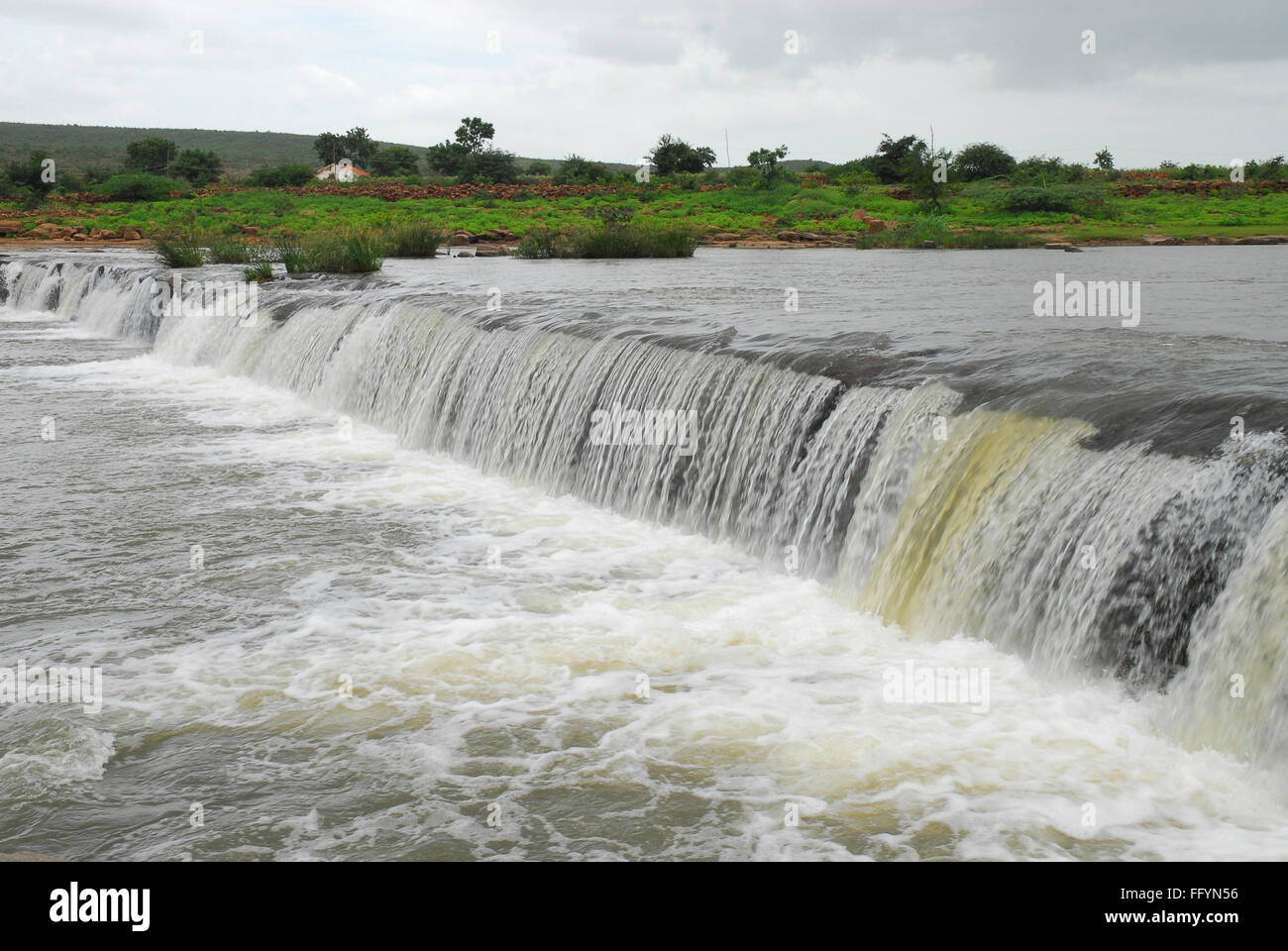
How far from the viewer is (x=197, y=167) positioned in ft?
251

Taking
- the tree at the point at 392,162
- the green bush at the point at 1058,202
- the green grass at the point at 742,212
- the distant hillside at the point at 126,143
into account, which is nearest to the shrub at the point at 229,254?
the green grass at the point at 742,212

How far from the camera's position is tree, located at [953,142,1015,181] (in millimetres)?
57500

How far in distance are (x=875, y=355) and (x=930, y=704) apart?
4.65 meters

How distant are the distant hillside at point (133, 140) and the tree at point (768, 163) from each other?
5256 cm

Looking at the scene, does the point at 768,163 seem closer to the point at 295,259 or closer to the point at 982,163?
the point at 982,163

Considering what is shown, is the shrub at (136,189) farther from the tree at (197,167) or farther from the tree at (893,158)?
the tree at (893,158)

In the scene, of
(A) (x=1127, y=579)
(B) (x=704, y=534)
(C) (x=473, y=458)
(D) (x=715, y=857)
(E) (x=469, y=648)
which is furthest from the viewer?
(C) (x=473, y=458)

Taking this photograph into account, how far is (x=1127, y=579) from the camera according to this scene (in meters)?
6.25

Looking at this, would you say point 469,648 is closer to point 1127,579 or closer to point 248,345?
point 1127,579

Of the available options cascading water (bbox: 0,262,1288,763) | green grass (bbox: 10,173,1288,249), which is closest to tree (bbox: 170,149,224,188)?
green grass (bbox: 10,173,1288,249)

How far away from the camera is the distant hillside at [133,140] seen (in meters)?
113

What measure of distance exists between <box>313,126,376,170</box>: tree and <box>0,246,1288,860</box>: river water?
9087 cm
